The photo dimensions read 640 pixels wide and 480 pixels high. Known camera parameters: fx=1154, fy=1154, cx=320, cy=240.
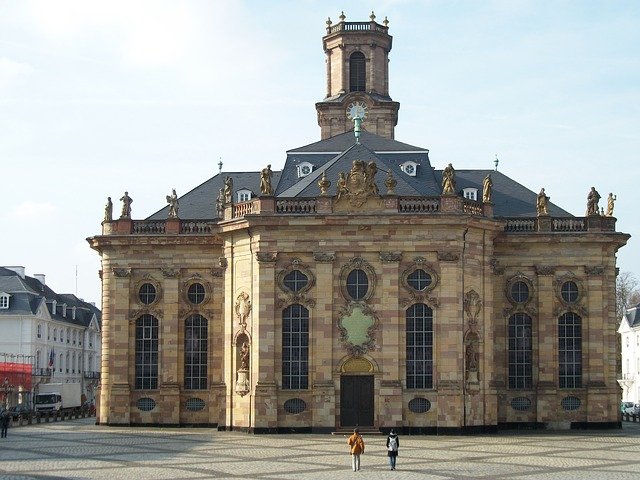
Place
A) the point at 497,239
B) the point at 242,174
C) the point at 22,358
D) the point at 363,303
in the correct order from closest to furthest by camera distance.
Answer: the point at 363,303
the point at 497,239
the point at 242,174
the point at 22,358

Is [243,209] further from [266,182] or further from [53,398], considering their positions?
[53,398]

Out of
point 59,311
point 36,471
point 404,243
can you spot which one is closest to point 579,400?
point 404,243

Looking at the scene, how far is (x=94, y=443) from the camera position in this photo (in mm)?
51656

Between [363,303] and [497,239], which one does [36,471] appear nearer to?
[363,303]

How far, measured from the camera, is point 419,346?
5681 centimetres

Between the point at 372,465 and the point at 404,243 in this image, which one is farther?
the point at 404,243

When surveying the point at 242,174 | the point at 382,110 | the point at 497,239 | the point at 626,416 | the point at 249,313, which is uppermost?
the point at 382,110

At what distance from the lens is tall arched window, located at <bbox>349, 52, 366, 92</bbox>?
79.5 meters

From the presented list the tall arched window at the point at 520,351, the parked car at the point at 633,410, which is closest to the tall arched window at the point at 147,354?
the tall arched window at the point at 520,351

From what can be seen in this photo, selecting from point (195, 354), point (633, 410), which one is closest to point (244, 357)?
point (195, 354)

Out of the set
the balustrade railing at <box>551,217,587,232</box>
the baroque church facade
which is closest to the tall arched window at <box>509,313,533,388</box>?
the baroque church facade

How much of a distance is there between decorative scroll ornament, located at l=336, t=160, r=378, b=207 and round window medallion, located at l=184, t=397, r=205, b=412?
Result: 49.2 ft

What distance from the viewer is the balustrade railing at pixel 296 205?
57594mm

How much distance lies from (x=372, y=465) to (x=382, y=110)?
41253mm
